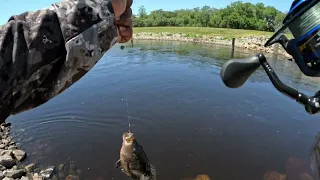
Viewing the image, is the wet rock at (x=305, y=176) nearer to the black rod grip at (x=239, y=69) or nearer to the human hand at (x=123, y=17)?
the black rod grip at (x=239, y=69)

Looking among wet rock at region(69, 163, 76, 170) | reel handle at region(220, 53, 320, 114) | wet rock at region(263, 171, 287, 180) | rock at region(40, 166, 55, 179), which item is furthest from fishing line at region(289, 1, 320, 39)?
wet rock at region(69, 163, 76, 170)

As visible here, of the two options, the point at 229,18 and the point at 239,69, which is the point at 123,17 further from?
the point at 229,18

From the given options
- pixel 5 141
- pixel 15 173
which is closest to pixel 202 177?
pixel 15 173

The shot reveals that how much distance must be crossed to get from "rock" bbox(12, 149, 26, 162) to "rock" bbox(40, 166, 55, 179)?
4.13 feet

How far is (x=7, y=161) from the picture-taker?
9.45m

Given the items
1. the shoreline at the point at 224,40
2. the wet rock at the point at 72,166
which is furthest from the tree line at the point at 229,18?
the wet rock at the point at 72,166

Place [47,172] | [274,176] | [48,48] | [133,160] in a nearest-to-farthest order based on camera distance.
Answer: [48,48] < [133,160] < [47,172] < [274,176]

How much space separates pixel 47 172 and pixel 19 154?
68.0 inches

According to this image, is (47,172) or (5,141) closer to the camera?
(47,172)

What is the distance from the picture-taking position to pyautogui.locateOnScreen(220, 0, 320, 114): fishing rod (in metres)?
1.61

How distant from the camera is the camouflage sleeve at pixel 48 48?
5.13 feet

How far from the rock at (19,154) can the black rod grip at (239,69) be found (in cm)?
996

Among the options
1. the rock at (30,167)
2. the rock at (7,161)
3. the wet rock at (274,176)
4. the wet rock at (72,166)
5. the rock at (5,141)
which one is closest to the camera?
the wet rock at (274,176)

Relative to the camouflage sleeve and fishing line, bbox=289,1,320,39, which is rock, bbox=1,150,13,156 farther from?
fishing line, bbox=289,1,320,39
